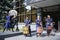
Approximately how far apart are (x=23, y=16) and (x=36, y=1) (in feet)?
23.3

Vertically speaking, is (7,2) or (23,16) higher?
(7,2)

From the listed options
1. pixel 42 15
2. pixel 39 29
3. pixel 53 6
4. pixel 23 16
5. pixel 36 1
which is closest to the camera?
pixel 39 29

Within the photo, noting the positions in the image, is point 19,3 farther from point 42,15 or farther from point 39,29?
point 39,29

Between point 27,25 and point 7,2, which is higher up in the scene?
point 7,2

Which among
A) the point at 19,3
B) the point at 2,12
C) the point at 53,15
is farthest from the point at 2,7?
the point at 53,15

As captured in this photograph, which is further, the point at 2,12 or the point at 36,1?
the point at 2,12

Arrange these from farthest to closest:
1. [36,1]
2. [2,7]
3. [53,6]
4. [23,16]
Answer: [2,7] → [23,16] → [53,6] → [36,1]

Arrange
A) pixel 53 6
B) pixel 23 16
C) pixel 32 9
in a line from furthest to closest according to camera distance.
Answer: pixel 23 16, pixel 32 9, pixel 53 6

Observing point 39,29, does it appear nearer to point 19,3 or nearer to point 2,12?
point 19,3

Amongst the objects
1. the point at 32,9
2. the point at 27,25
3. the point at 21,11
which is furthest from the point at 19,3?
the point at 27,25

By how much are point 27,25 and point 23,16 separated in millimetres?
9255

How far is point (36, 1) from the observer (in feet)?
61.5

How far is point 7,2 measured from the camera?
91.2 ft

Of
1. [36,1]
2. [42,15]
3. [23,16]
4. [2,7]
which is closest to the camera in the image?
[36,1]
